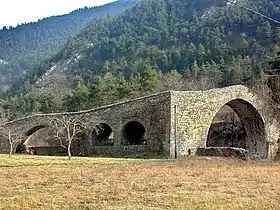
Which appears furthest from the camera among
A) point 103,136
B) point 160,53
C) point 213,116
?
point 160,53

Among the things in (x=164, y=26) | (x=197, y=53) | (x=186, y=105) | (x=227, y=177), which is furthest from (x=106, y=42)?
(x=227, y=177)

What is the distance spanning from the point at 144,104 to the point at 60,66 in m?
91.8

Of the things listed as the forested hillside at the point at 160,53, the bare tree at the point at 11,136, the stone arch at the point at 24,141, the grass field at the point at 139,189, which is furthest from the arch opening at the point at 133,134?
the grass field at the point at 139,189

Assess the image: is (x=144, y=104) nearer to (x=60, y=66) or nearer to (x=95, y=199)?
(x=95, y=199)

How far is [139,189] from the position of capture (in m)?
12.8

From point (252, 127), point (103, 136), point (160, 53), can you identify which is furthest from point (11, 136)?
point (160, 53)

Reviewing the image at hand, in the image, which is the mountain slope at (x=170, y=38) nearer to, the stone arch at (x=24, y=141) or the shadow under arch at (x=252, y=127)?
the shadow under arch at (x=252, y=127)

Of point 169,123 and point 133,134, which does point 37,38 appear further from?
point 169,123

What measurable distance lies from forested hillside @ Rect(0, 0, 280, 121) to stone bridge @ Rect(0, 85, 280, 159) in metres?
10.6

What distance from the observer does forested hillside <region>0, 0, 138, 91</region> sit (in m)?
145

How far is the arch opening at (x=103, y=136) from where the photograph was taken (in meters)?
39.0

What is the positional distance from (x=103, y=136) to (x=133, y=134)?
391cm

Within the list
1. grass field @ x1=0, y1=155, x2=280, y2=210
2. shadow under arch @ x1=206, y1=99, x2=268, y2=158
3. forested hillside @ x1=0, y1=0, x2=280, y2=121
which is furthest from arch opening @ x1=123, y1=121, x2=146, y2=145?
grass field @ x1=0, y1=155, x2=280, y2=210

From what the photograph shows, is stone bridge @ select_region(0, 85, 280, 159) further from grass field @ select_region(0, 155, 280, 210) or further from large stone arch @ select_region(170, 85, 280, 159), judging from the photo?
grass field @ select_region(0, 155, 280, 210)
